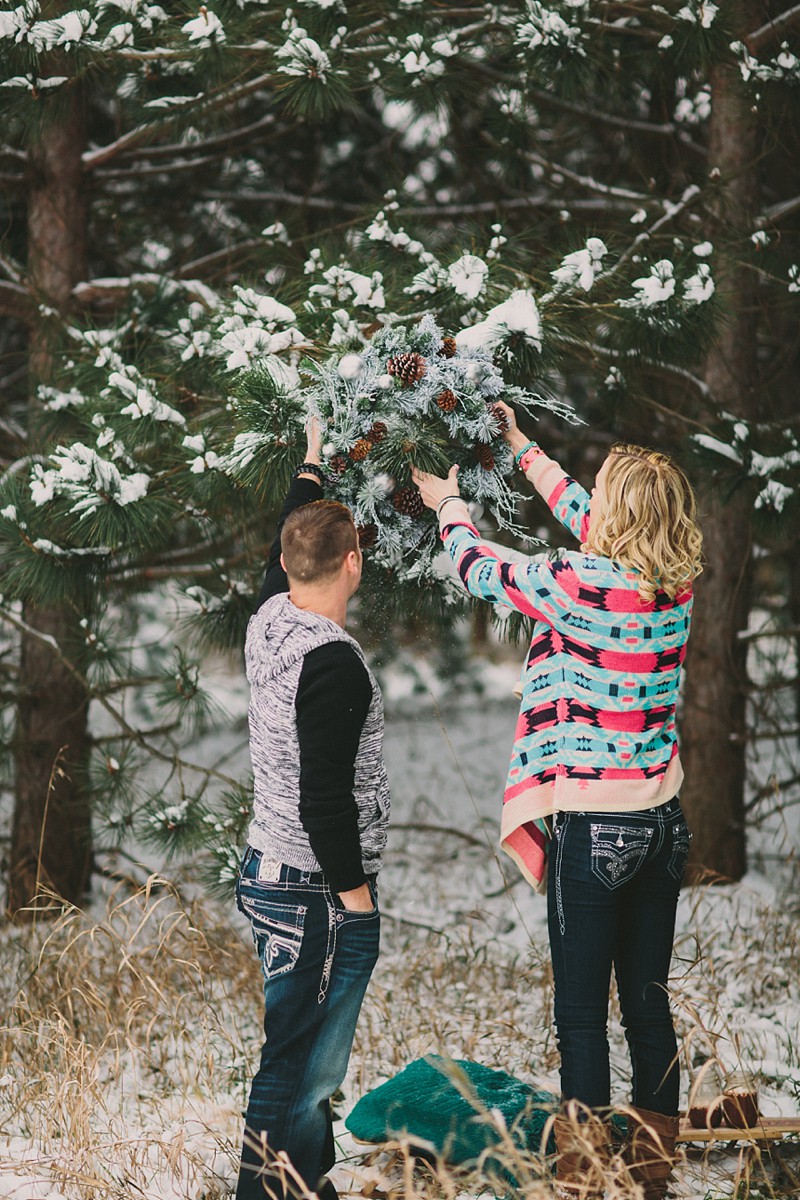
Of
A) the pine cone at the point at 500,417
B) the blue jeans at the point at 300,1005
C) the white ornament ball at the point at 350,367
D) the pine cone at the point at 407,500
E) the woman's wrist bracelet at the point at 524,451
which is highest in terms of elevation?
the white ornament ball at the point at 350,367

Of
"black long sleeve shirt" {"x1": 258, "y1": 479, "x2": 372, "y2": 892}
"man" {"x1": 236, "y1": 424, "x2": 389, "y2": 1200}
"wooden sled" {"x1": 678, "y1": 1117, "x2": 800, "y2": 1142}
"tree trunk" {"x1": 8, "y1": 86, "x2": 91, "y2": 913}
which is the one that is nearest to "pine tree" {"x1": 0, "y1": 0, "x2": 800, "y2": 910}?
"tree trunk" {"x1": 8, "y1": 86, "x2": 91, "y2": 913}

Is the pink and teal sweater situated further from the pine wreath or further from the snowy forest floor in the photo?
the snowy forest floor

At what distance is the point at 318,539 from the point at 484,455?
1.69ft

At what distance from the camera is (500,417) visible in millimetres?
2502

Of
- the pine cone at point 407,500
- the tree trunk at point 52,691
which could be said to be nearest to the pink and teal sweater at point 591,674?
the pine cone at point 407,500

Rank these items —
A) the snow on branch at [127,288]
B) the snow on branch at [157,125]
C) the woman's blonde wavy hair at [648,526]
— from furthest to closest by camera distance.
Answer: the snow on branch at [127,288] < the snow on branch at [157,125] < the woman's blonde wavy hair at [648,526]

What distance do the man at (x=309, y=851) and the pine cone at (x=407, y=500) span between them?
0.86 ft

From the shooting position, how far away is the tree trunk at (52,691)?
4.35 metres

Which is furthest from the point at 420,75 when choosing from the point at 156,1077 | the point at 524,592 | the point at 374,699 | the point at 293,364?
the point at 156,1077

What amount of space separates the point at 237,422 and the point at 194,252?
9.69 feet

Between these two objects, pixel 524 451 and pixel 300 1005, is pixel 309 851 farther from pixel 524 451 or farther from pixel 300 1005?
pixel 524 451

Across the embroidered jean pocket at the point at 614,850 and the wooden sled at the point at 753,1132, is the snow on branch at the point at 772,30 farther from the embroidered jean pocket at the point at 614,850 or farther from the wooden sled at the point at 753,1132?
the wooden sled at the point at 753,1132

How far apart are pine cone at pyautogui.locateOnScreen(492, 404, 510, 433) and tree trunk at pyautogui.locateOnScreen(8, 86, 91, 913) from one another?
232cm

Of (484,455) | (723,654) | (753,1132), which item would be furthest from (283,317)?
(723,654)
